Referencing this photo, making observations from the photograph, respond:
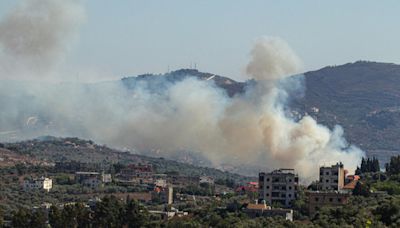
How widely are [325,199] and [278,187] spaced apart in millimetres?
10662

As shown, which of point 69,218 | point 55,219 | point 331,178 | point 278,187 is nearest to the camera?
point 55,219

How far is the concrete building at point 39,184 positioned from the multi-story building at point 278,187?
129 ft

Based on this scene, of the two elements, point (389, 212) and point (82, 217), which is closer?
point (389, 212)

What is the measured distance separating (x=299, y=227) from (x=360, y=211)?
4.79 meters

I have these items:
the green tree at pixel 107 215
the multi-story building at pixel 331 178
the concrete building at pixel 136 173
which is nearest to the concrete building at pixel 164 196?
the concrete building at pixel 136 173

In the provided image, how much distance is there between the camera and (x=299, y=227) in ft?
201

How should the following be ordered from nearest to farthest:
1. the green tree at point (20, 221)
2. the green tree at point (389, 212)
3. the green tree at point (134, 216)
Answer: the green tree at point (389, 212) < the green tree at point (20, 221) < the green tree at point (134, 216)

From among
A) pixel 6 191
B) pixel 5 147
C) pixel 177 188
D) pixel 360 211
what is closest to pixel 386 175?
pixel 360 211

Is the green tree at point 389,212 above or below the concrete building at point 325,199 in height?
below

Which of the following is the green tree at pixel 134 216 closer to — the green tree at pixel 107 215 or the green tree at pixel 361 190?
the green tree at pixel 107 215

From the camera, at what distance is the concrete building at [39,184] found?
403 ft

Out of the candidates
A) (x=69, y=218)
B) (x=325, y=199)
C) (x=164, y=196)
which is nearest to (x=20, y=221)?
(x=69, y=218)

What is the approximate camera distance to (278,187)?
88.9 meters

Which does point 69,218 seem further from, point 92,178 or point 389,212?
point 92,178
